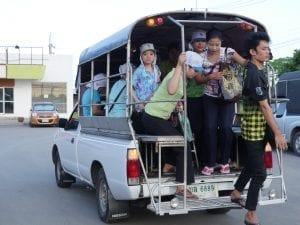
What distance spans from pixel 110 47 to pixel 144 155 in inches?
60.1

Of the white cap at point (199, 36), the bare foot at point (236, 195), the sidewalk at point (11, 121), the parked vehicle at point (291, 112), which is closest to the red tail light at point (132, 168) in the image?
the bare foot at point (236, 195)

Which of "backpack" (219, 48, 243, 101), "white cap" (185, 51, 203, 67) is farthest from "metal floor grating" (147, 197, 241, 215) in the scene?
"white cap" (185, 51, 203, 67)

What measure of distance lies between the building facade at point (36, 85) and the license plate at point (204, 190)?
117 feet

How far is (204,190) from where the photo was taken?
6539mm

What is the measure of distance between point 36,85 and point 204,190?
3709 centimetres

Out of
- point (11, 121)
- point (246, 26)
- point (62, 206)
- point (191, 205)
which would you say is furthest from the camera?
point (11, 121)

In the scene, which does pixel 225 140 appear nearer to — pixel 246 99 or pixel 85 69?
pixel 246 99

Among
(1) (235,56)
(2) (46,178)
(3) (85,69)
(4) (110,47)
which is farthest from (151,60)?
(2) (46,178)

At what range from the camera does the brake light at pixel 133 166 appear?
6133 mm

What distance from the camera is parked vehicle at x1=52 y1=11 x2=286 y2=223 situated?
20.2 ft

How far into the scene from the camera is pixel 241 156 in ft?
24.1

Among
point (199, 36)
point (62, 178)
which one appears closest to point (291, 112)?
point (62, 178)

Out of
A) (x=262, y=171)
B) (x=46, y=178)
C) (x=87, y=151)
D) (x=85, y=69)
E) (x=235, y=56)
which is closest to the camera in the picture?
(x=262, y=171)

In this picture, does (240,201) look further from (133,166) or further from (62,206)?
(62,206)
